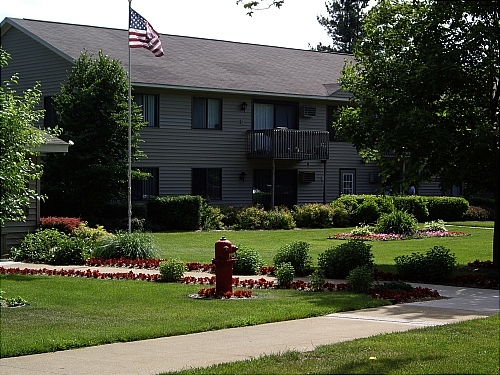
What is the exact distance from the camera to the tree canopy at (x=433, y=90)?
18156mm

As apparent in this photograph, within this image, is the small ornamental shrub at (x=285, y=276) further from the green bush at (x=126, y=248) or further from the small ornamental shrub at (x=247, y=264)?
the green bush at (x=126, y=248)

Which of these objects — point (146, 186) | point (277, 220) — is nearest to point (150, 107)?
point (146, 186)

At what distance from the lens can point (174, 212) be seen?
108ft

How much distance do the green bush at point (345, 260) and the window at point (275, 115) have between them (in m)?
20.8

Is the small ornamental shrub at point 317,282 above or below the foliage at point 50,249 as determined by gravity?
below

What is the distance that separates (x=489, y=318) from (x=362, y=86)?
884cm

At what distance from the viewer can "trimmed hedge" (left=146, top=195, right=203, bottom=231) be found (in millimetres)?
32812

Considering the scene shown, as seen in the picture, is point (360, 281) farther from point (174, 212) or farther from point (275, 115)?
point (275, 115)

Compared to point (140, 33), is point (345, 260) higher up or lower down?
lower down

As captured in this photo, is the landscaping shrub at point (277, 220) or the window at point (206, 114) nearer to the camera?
the landscaping shrub at point (277, 220)

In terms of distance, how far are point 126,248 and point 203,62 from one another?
18.5 metres

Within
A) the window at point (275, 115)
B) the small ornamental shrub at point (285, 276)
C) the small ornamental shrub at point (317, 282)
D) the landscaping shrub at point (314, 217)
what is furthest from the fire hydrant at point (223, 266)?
the window at point (275, 115)

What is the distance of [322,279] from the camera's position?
15539 mm

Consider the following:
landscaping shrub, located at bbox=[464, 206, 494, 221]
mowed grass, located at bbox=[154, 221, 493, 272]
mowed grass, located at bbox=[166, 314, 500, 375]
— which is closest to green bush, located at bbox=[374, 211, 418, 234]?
mowed grass, located at bbox=[154, 221, 493, 272]
